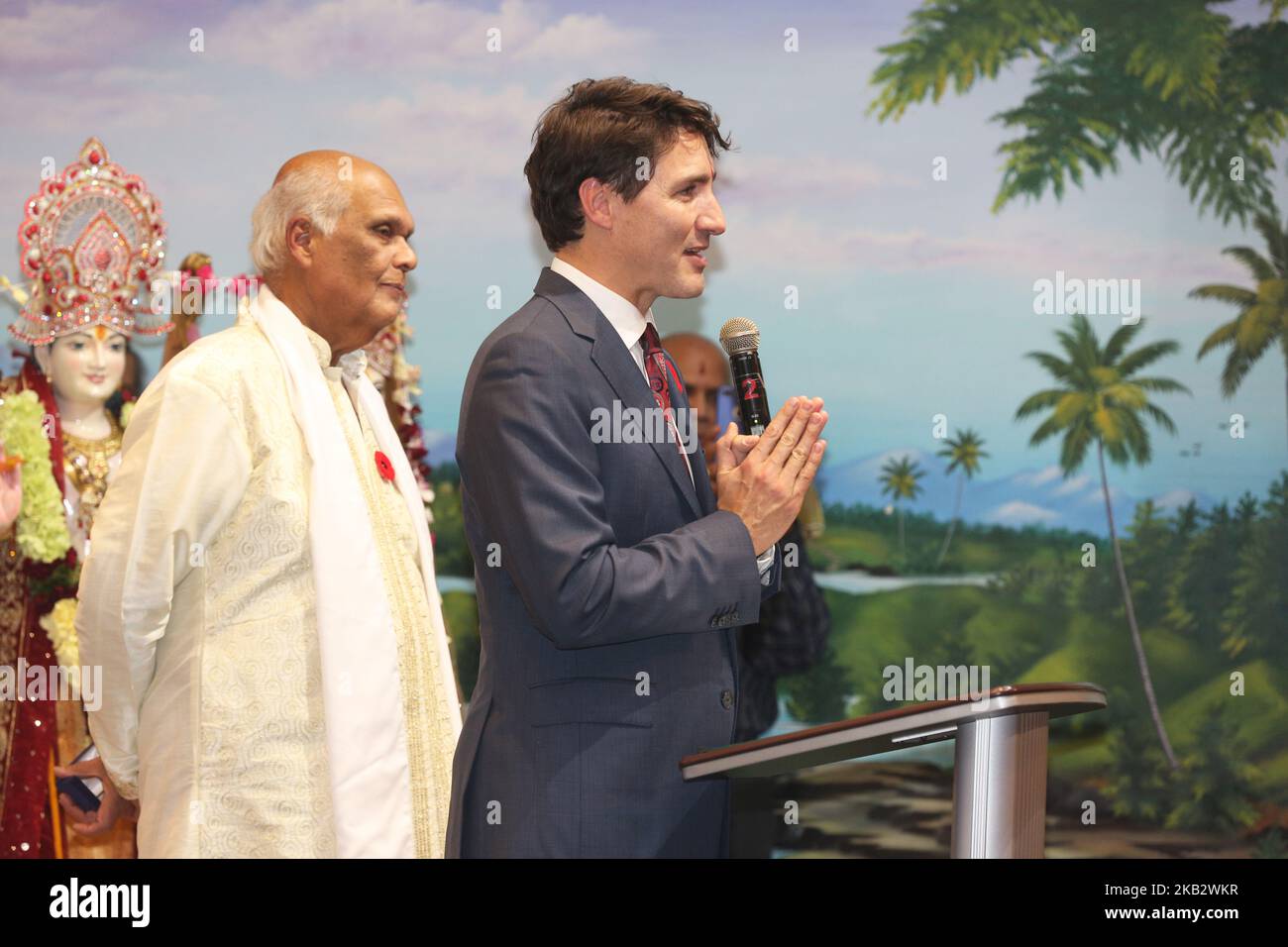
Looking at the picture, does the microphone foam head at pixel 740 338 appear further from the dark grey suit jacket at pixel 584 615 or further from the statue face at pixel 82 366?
the statue face at pixel 82 366

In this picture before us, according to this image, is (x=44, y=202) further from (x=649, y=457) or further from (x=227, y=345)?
(x=649, y=457)

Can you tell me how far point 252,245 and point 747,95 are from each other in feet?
9.26

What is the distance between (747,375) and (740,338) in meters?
0.06

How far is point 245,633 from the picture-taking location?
2.33 metres

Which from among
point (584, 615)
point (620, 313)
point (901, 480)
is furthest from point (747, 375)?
point (901, 480)

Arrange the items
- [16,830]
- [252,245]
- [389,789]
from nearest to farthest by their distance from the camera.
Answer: [389,789] < [252,245] < [16,830]

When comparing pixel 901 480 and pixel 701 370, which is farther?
pixel 901 480

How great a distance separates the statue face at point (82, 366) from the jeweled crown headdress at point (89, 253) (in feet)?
0.11

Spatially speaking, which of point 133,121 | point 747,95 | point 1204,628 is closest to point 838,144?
point 747,95

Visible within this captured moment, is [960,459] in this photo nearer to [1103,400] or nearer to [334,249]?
[1103,400]

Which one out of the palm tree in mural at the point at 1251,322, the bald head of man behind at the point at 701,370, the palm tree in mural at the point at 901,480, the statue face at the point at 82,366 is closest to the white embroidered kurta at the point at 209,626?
the bald head of man behind at the point at 701,370

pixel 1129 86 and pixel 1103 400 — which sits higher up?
pixel 1129 86

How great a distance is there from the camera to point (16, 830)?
12.5 ft

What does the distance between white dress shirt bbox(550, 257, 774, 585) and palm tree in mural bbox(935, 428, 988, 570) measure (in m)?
3.34
